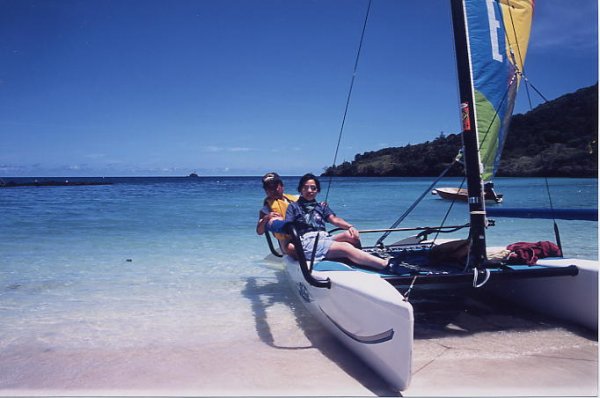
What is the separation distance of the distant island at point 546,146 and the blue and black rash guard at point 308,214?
10.3 m

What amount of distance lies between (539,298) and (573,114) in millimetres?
37624

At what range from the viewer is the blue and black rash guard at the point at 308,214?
187 inches

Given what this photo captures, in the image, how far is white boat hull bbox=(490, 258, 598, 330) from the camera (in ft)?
12.3

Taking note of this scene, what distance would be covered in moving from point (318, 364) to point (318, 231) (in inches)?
57.0

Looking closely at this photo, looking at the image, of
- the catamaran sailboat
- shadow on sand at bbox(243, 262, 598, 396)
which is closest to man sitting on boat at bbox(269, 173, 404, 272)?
the catamaran sailboat

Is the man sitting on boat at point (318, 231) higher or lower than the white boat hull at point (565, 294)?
higher

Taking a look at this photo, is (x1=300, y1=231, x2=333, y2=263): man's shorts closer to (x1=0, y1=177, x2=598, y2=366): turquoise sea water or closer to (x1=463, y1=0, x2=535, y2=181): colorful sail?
(x1=0, y1=177, x2=598, y2=366): turquoise sea water

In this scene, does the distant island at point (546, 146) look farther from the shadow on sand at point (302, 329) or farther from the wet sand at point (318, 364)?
the wet sand at point (318, 364)

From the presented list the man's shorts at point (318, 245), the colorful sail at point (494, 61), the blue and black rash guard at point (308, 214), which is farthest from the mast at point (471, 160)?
the blue and black rash guard at point (308, 214)

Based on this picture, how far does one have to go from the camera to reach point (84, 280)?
6.73 metres

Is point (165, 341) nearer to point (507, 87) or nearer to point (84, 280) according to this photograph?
point (84, 280)

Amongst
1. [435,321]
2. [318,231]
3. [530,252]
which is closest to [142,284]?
[318,231]

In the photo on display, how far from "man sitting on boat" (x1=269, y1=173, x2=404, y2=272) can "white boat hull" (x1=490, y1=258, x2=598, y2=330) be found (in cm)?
144

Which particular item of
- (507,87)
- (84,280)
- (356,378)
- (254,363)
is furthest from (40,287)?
(507,87)
